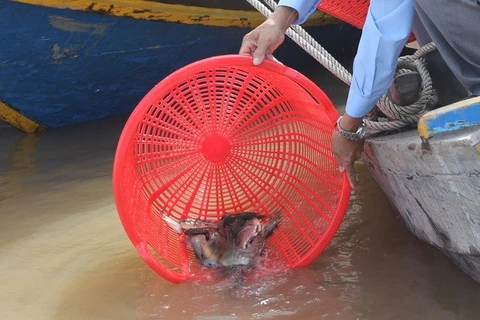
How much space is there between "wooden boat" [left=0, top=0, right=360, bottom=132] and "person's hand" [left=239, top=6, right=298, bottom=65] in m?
2.22

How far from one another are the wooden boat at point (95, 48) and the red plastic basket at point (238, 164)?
6.05ft

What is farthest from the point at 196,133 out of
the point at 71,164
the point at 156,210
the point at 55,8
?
the point at 55,8

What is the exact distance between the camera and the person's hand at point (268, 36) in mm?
2346

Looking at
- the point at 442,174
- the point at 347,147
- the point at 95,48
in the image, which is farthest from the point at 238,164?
the point at 95,48

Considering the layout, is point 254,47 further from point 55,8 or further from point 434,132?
point 55,8

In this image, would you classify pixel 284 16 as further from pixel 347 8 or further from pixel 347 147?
pixel 347 8

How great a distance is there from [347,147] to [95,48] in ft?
9.26

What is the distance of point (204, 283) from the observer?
2.47 metres

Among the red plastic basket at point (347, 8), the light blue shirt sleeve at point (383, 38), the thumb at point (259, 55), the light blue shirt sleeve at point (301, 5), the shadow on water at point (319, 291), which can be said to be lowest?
the shadow on water at point (319, 291)

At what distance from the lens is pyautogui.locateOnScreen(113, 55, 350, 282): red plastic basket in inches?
102

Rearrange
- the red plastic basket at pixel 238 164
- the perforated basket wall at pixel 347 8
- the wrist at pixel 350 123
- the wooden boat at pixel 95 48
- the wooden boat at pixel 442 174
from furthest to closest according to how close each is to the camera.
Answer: the wooden boat at pixel 95 48
the perforated basket wall at pixel 347 8
the red plastic basket at pixel 238 164
the wrist at pixel 350 123
the wooden boat at pixel 442 174

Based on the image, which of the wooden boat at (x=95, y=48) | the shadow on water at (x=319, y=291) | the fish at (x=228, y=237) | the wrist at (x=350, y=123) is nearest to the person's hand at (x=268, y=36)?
the wrist at (x=350, y=123)

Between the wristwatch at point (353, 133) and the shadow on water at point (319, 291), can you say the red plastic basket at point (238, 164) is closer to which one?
the shadow on water at point (319, 291)

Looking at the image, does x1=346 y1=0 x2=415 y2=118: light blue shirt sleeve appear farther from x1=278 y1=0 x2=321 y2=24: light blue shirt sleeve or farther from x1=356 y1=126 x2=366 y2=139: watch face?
x1=278 y1=0 x2=321 y2=24: light blue shirt sleeve
